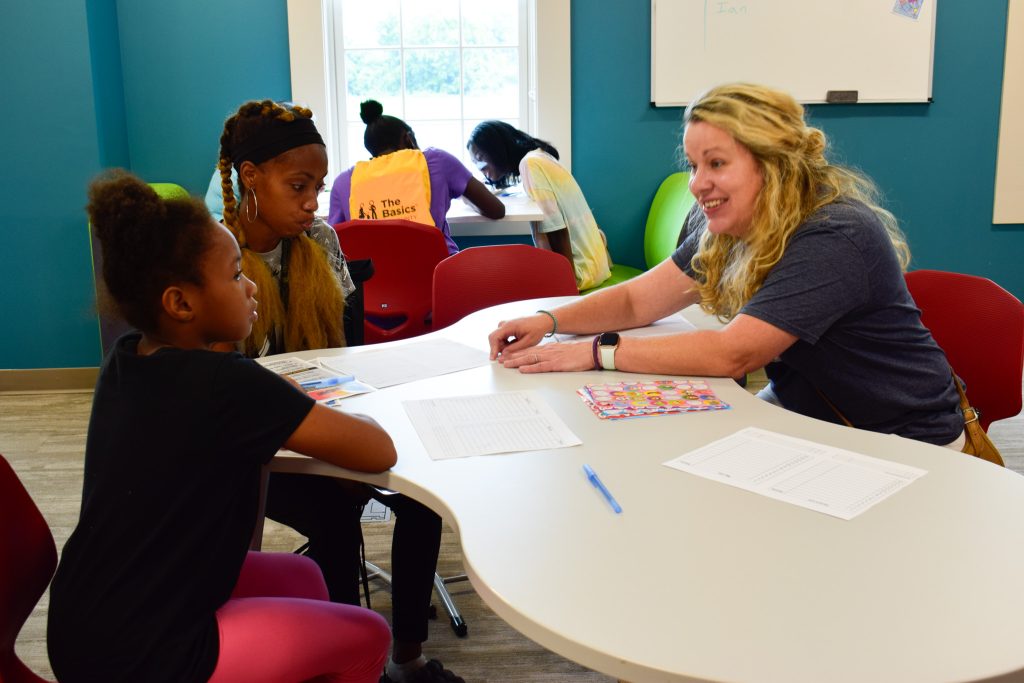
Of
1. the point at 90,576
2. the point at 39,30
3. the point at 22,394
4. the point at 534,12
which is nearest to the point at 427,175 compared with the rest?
the point at 534,12

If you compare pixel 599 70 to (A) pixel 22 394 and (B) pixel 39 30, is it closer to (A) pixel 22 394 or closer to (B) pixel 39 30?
(B) pixel 39 30

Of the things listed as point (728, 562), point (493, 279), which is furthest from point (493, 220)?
point (728, 562)

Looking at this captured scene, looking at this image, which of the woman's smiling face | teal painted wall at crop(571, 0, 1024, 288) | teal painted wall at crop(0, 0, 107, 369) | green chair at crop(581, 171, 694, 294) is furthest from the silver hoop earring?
teal painted wall at crop(571, 0, 1024, 288)

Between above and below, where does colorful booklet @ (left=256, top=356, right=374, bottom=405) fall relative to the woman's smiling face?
below

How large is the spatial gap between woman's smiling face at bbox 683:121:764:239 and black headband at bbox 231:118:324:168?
840mm

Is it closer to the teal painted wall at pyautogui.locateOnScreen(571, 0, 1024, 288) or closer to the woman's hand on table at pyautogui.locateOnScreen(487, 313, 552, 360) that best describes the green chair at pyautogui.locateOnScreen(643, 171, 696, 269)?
the teal painted wall at pyautogui.locateOnScreen(571, 0, 1024, 288)

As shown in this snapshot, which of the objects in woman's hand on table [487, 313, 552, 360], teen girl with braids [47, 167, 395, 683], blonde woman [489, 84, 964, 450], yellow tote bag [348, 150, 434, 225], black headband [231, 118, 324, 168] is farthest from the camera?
yellow tote bag [348, 150, 434, 225]

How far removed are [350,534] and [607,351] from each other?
0.63 metres

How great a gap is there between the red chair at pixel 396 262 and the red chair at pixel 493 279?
1.40 ft

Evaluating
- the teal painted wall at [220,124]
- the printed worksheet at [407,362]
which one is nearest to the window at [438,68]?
the teal painted wall at [220,124]

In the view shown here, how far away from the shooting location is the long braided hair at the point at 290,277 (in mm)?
1963

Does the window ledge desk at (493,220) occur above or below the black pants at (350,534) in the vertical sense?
above

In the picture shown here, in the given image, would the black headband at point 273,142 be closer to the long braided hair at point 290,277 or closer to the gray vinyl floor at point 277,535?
the long braided hair at point 290,277

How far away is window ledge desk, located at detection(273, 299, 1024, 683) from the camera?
2.64 feet
